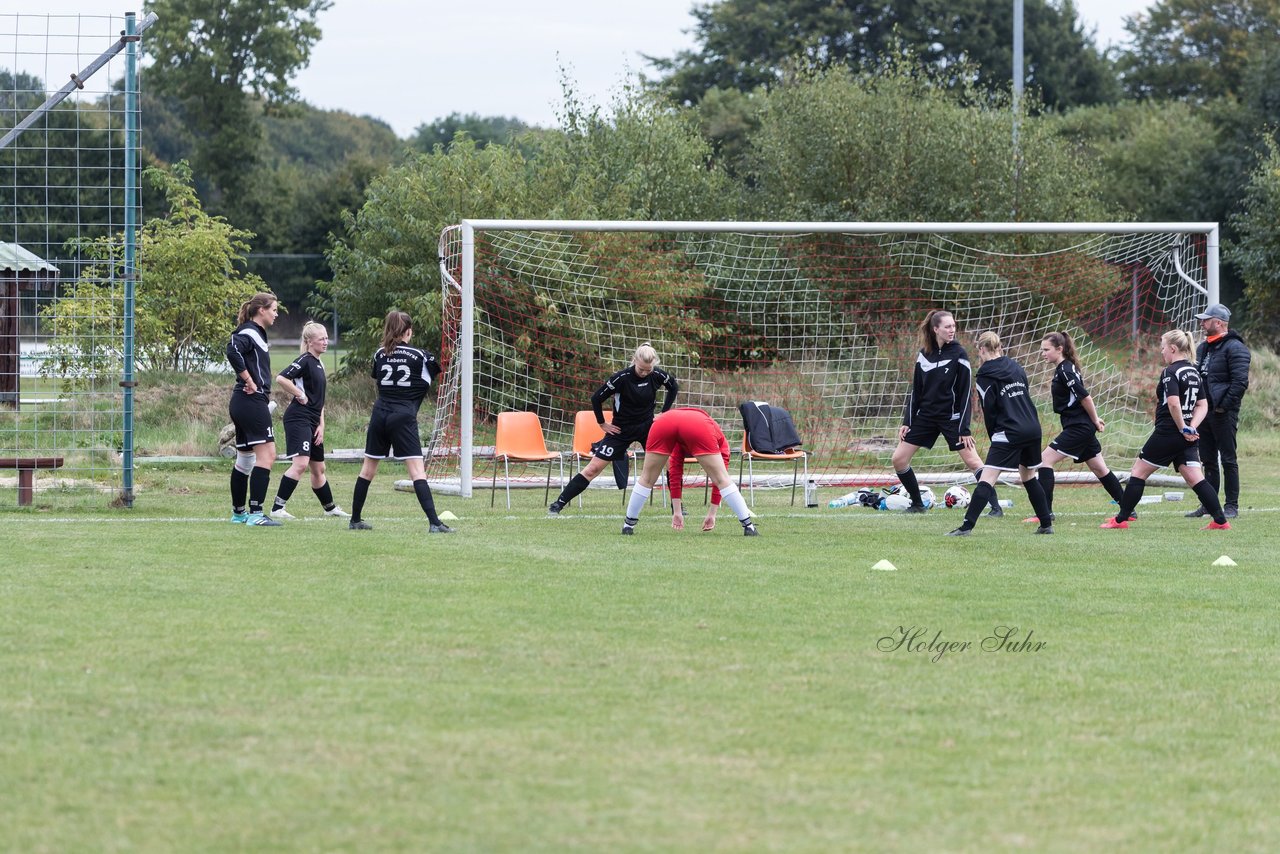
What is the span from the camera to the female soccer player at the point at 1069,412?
11.8 metres

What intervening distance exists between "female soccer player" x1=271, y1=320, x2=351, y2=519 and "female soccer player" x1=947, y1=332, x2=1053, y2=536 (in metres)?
5.06

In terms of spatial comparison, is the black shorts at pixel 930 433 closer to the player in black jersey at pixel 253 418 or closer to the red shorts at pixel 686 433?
the red shorts at pixel 686 433

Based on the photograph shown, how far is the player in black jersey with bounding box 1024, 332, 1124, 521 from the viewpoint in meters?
11.8

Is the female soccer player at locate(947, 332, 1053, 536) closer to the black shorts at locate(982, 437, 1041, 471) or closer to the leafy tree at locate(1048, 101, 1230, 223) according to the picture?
A: the black shorts at locate(982, 437, 1041, 471)

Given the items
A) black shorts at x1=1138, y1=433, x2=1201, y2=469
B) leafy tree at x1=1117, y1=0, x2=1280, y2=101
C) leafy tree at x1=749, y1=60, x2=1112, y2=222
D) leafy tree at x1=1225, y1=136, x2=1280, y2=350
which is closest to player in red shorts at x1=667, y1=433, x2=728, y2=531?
black shorts at x1=1138, y1=433, x2=1201, y2=469

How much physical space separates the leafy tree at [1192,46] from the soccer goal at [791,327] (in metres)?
33.1

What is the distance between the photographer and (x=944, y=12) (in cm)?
4828

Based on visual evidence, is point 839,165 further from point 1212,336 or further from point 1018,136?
point 1212,336

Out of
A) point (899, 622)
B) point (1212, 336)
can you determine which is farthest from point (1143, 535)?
point (899, 622)

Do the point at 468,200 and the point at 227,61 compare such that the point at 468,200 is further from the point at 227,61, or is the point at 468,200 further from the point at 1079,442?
the point at 227,61

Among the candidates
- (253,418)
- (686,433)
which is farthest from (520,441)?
(686,433)

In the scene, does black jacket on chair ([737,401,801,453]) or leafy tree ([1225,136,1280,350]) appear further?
leafy tree ([1225,136,1280,350])

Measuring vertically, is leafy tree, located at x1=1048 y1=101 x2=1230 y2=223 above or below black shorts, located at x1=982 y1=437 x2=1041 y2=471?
above

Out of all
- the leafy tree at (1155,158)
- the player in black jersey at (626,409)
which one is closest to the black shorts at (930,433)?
the player in black jersey at (626,409)
